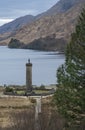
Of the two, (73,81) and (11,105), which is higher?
(73,81)

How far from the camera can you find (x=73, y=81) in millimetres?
21219

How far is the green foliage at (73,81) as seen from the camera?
67.5 feet

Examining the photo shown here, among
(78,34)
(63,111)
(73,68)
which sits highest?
(78,34)

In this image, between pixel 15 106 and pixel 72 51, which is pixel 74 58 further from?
pixel 15 106

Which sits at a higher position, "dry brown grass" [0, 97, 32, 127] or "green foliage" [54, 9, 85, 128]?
"green foliage" [54, 9, 85, 128]

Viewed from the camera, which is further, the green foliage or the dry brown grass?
the dry brown grass

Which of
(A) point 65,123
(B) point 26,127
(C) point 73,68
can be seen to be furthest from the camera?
(C) point 73,68

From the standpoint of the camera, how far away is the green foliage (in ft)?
67.5

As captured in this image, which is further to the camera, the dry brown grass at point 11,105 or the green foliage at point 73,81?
the dry brown grass at point 11,105

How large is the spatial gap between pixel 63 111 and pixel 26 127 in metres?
5.28

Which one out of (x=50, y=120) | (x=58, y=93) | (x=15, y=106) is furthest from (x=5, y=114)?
(x=50, y=120)

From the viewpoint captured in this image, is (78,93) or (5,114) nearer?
(78,93)

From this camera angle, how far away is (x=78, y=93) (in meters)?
20.5

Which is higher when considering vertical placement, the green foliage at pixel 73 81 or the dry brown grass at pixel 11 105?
the green foliage at pixel 73 81
